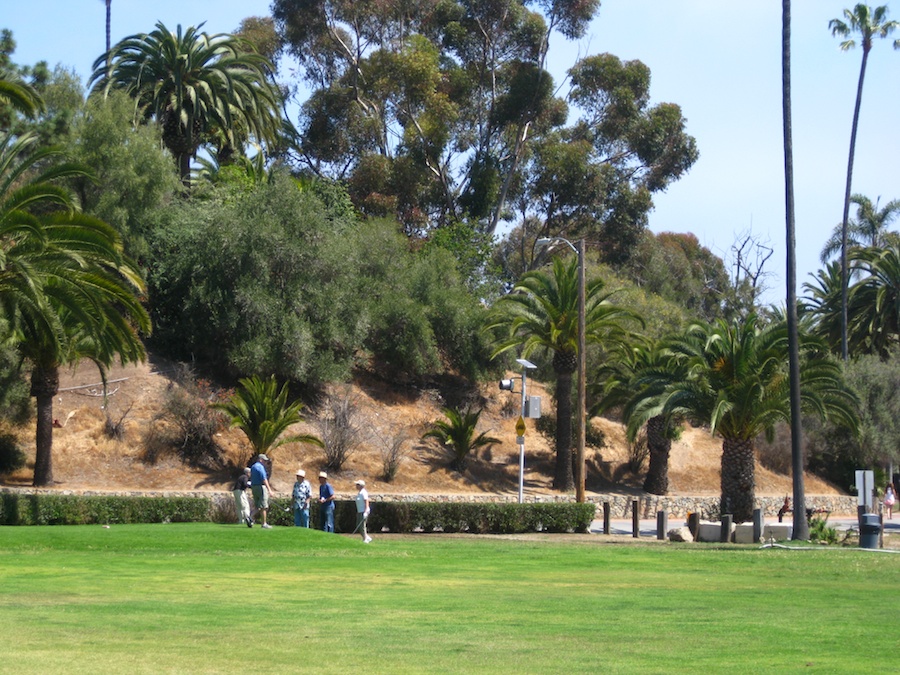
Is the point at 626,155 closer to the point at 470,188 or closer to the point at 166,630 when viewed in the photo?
the point at 470,188

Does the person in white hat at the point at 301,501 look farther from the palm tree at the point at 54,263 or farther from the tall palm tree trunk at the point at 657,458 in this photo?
the tall palm tree trunk at the point at 657,458

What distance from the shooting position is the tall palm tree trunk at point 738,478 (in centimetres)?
3384

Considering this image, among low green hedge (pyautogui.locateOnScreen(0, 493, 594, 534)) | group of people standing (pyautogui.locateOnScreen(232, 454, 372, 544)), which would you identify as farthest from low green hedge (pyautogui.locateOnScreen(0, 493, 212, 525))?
group of people standing (pyautogui.locateOnScreen(232, 454, 372, 544))

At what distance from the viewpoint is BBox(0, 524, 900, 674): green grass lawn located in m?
9.54

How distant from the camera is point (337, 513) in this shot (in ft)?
96.5

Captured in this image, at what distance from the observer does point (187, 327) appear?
1677 inches

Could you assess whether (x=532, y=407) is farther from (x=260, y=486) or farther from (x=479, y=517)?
(x=260, y=486)

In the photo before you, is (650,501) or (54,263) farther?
(650,501)

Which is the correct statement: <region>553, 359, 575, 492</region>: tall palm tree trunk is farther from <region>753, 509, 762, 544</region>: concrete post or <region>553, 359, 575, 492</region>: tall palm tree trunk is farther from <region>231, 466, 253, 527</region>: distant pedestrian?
<region>231, 466, 253, 527</region>: distant pedestrian

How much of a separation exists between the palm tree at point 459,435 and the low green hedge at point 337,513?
10.7 metres

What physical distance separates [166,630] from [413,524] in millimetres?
19628

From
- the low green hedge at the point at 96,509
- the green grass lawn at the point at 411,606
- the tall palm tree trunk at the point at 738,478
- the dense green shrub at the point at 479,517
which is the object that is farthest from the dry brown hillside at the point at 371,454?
the green grass lawn at the point at 411,606

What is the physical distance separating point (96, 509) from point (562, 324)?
68.1 feet

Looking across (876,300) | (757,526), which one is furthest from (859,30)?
(757,526)
